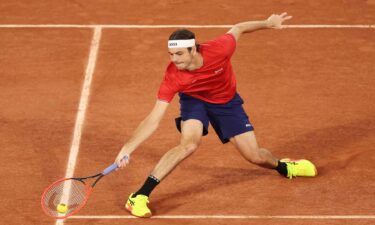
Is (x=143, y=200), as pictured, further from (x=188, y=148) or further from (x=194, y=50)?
(x=194, y=50)

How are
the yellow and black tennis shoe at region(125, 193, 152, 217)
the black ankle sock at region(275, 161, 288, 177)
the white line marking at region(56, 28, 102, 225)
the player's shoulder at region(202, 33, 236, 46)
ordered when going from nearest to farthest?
1. the yellow and black tennis shoe at region(125, 193, 152, 217)
2. the player's shoulder at region(202, 33, 236, 46)
3. the black ankle sock at region(275, 161, 288, 177)
4. the white line marking at region(56, 28, 102, 225)

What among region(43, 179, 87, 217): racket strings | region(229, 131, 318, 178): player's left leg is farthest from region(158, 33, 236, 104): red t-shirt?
region(43, 179, 87, 217): racket strings

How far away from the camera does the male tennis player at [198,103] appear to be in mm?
9578

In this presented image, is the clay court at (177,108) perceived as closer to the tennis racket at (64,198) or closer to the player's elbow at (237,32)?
the tennis racket at (64,198)

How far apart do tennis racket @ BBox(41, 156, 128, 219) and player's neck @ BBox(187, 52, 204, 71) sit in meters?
1.40

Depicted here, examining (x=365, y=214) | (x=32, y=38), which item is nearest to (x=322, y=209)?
(x=365, y=214)

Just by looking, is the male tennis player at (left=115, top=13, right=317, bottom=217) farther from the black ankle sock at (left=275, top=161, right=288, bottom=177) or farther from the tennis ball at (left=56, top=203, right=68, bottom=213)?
the tennis ball at (left=56, top=203, right=68, bottom=213)

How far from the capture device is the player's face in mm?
9508

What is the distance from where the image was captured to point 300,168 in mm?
10734

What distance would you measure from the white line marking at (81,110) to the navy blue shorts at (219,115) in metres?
1.42

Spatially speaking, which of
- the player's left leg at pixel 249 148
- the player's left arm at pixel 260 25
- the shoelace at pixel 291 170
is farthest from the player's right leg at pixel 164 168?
the shoelace at pixel 291 170

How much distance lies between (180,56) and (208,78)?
0.52 meters

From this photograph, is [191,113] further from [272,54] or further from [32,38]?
[32,38]

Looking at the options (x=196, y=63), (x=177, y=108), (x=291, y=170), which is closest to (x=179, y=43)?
(x=196, y=63)
